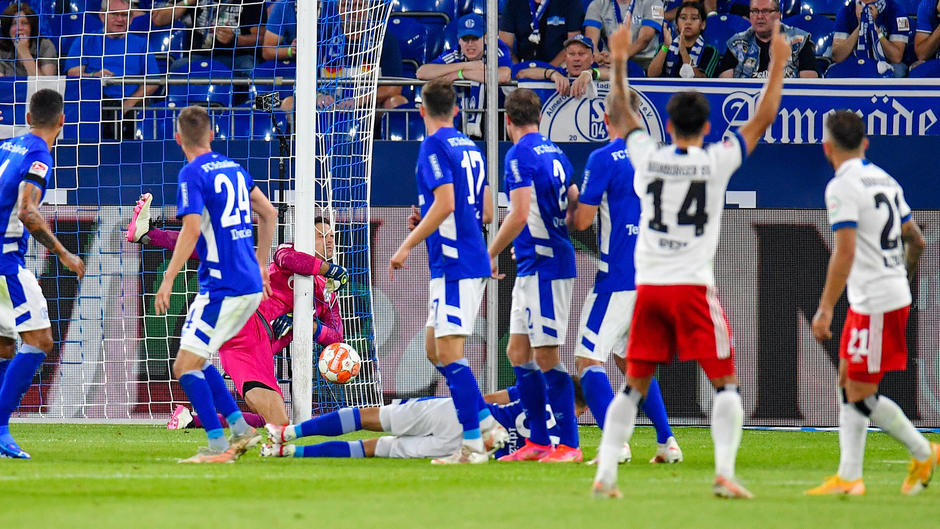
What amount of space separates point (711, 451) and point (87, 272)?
6209mm

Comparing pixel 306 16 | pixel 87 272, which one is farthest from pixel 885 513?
pixel 87 272

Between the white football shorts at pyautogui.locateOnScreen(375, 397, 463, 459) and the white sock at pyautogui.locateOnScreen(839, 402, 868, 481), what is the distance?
2.71 metres

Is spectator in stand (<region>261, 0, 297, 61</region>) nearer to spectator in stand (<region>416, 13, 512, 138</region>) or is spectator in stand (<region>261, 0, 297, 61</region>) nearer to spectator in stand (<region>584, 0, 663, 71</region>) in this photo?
spectator in stand (<region>416, 13, 512, 138</region>)

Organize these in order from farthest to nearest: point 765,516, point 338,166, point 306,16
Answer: point 338,166 → point 306,16 → point 765,516

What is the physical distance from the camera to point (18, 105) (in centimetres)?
1223

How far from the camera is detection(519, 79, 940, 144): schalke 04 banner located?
12.0 meters

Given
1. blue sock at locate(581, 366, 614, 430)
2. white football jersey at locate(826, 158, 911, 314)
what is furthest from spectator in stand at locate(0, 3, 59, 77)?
white football jersey at locate(826, 158, 911, 314)

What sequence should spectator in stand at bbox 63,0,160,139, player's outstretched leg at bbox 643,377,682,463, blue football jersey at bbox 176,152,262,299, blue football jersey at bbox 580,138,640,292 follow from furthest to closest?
spectator in stand at bbox 63,0,160,139
player's outstretched leg at bbox 643,377,682,463
blue football jersey at bbox 580,138,640,292
blue football jersey at bbox 176,152,262,299

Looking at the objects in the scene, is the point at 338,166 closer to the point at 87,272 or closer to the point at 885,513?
the point at 87,272

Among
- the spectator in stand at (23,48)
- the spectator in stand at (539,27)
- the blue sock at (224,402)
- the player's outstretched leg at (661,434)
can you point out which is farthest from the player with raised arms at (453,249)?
the spectator in stand at (539,27)

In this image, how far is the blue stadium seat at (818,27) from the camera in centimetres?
1466

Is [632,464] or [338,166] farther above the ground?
[338,166]

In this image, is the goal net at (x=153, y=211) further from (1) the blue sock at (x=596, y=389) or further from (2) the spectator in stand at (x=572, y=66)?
(1) the blue sock at (x=596, y=389)

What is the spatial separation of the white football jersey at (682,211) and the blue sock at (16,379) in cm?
446
